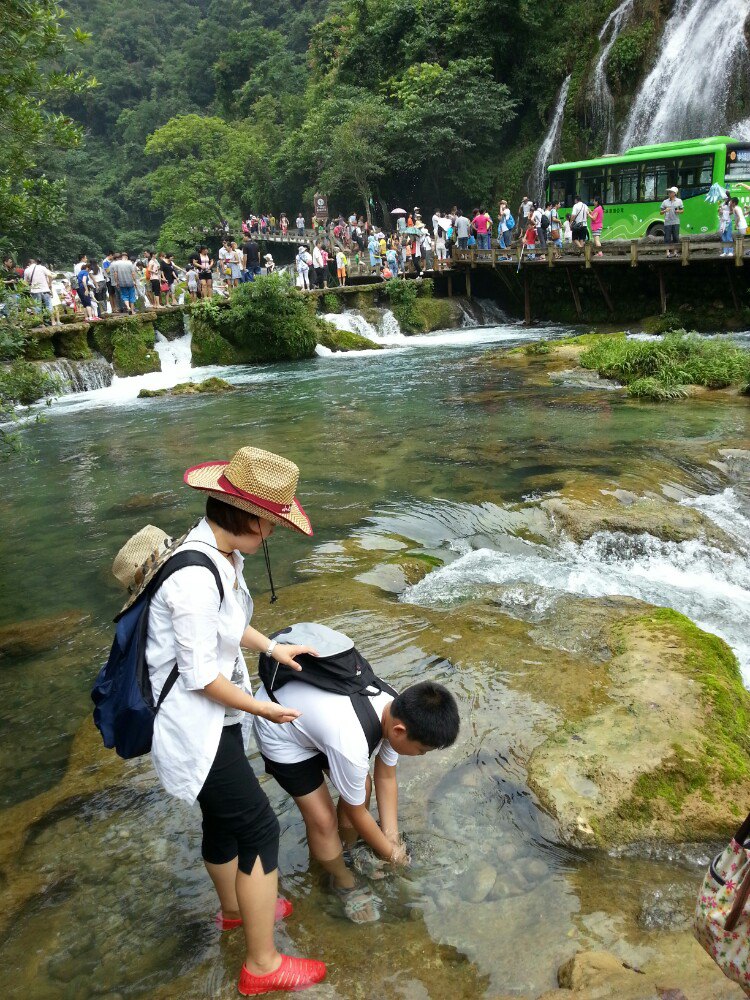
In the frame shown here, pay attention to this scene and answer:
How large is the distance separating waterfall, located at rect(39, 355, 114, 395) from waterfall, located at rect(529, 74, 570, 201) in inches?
837

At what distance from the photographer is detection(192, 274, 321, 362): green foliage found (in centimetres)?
2116

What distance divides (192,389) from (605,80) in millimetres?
22541

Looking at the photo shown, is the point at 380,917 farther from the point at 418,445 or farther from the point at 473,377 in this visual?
the point at 473,377

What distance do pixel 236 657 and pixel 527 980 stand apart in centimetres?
162

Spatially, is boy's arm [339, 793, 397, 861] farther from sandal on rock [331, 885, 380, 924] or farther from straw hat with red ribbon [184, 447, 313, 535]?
straw hat with red ribbon [184, 447, 313, 535]

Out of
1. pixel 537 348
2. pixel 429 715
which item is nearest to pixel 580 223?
pixel 537 348

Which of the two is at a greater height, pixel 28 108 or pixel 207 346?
pixel 28 108

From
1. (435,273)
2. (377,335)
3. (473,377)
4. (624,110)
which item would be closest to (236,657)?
(473,377)

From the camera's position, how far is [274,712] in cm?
289

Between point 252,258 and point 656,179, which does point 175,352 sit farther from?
point 656,179

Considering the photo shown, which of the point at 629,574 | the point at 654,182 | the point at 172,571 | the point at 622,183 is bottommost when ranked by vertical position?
the point at 629,574

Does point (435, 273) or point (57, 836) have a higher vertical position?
point (435, 273)

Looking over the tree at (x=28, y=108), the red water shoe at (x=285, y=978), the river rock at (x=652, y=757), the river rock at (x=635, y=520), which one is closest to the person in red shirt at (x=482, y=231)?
the river rock at (x=635, y=520)

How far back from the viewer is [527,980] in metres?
3.00
